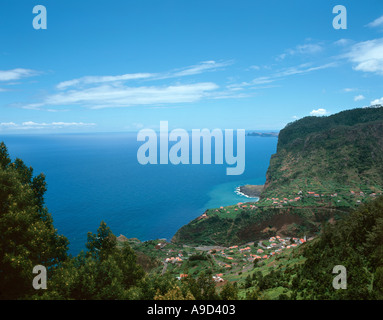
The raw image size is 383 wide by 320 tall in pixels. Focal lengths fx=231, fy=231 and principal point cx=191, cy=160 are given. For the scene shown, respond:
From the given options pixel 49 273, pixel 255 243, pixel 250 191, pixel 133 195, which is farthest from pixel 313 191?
pixel 133 195

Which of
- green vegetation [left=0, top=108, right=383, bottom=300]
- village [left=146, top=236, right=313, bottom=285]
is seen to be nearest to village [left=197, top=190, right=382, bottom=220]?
green vegetation [left=0, top=108, right=383, bottom=300]

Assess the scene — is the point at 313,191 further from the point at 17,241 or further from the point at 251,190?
the point at 17,241

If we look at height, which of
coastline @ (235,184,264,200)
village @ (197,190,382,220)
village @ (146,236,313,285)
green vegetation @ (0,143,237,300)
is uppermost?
green vegetation @ (0,143,237,300)

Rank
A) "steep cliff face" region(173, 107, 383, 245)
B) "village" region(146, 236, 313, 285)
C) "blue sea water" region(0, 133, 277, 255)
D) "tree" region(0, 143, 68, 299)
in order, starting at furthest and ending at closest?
1. "blue sea water" region(0, 133, 277, 255)
2. "steep cliff face" region(173, 107, 383, 245)
3. "village" region(146, 236, 313, 285)
4. "tree" region(0, 143, 68, 299)

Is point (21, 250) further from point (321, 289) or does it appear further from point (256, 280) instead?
point (256, 280)

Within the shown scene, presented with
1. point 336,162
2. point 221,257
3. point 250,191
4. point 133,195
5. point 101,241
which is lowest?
point 221,257

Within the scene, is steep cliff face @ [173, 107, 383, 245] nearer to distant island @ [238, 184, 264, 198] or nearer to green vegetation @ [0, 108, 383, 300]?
green vegetation @ [0, 108, 383, 300]
